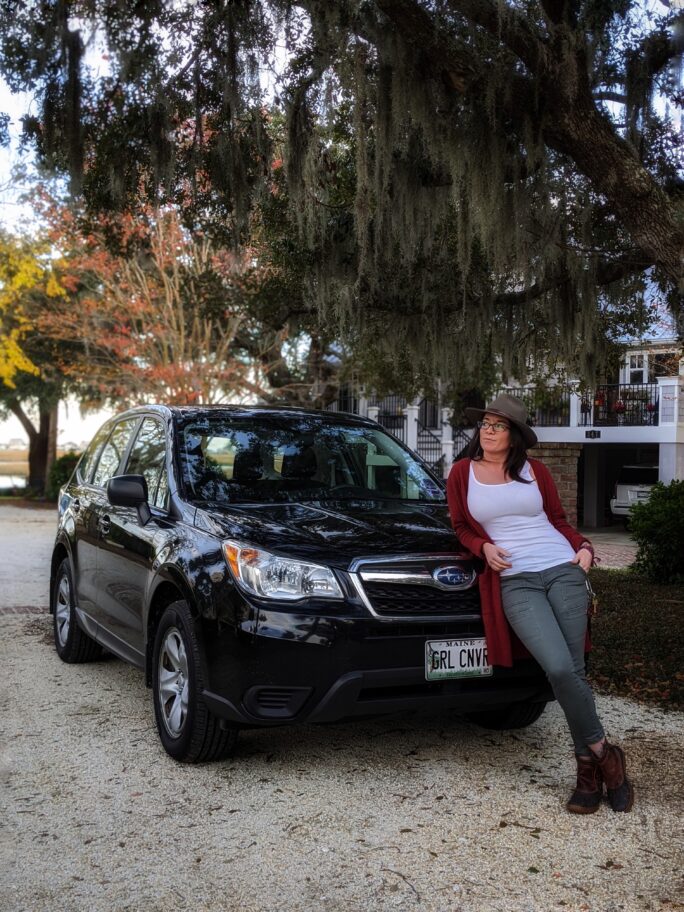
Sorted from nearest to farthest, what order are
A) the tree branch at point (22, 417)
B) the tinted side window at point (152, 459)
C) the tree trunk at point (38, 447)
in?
the tinted side window at point (152, 459)
the tree branch at point (22, 417)
the tree trunk at point (38, 447)

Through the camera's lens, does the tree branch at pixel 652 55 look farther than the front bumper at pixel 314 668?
Yes

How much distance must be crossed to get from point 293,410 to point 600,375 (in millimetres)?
5427

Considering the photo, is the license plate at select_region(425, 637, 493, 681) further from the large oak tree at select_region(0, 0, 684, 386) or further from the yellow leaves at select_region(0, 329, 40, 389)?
the yellow leaves at select_region(0, 329, 40, 389)

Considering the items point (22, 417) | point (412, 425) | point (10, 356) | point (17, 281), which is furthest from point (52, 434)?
point (17, 281)

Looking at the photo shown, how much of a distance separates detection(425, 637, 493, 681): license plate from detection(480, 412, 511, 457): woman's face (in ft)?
2.87

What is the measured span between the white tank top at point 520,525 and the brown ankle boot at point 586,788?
2.78ft

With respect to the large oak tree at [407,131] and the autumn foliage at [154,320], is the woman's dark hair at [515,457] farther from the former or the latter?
the autumn foliage at [154,320]

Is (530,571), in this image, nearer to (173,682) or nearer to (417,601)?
(417,601)

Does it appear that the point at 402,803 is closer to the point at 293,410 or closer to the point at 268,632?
the point at 268,632

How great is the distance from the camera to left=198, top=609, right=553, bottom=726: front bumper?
3.94 meters

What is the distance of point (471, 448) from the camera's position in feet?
14.8

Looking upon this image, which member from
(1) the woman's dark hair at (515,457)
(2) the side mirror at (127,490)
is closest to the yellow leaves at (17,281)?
(2) the side mirror at (127,490)

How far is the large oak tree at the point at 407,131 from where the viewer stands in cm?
643

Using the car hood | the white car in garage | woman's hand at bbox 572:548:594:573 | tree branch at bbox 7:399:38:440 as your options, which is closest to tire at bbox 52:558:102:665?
the car hood
